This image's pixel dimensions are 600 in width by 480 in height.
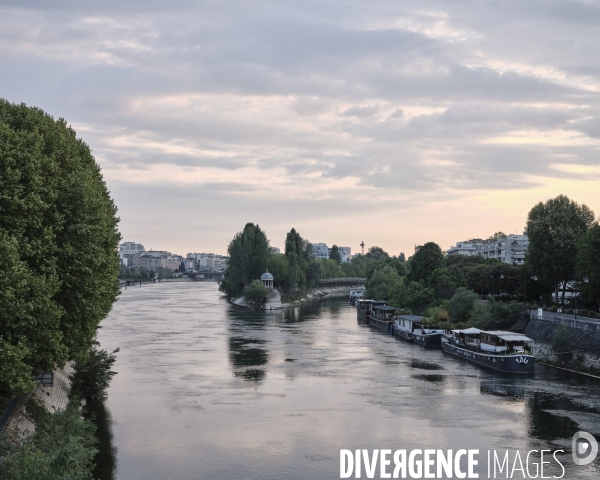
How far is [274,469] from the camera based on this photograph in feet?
97.0

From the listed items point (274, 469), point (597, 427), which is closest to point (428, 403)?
point (597, 427)

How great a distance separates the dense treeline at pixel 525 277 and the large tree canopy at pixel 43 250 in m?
48.4

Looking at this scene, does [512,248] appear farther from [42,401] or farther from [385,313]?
[42,401]

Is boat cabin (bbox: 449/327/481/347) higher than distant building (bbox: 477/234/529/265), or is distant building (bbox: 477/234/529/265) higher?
distant building (bbox: 477/234/529/265)

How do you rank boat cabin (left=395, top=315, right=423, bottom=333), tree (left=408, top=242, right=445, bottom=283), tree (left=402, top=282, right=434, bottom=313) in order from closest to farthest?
1. boat cabin (left=395, top=315, right=423, bottom=333)
2. tree (left=402, top=282, right=434, bottom=313)
3. tree (left=408, top=242, right=445, bottom=283)

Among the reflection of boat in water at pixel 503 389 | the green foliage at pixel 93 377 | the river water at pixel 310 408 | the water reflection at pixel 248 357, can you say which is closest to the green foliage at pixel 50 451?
the river water at pixel 310 408

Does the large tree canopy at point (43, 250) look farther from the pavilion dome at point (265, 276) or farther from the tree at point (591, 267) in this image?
the pavilion dome at point (265, 276)

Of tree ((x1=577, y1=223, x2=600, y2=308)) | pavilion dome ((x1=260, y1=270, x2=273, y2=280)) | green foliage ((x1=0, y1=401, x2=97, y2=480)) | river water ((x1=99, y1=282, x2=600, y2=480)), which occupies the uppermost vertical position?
tree ((x1=577, y1=223, x2=600, y2=308))

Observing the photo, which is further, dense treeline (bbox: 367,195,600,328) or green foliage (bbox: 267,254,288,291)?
green foliage (bbox: 267,254,288,291)

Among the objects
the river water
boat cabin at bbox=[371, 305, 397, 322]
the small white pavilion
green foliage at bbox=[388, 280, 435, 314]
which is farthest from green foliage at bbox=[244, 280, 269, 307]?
the river water

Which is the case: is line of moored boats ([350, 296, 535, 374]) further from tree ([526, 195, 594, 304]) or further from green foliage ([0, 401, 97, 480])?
green foliage ([0, 401, 97, 480])

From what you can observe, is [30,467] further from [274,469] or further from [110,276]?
[110,276]

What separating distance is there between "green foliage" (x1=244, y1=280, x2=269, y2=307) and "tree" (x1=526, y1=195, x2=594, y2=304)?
57963 mm

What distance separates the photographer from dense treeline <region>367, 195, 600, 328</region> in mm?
69375
